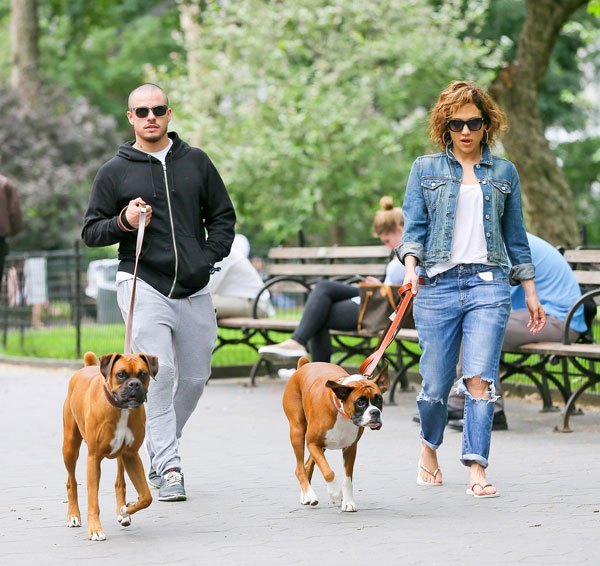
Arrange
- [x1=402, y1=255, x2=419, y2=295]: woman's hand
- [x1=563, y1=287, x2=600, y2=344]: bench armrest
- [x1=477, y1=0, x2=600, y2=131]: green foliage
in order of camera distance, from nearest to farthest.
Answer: [x1=402, y1=255, x2=419, y2=295]: woman's hand < [x1=563, y1=287, x2=600, y2=344]: bench armrest < [x1=477, y1=0, x2=600, y2=131]: green foliage

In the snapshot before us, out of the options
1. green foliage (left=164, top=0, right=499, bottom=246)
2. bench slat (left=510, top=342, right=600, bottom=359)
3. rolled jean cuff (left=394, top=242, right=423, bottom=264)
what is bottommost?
bench slat (left=510, top=342, right=600, bottom=359)

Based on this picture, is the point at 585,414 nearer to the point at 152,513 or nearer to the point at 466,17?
the point at 152,513

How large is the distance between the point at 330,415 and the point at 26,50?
89.5 ft

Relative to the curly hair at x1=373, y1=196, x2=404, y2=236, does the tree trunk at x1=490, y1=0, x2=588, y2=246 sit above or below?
above

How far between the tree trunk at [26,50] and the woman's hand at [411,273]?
2581cm

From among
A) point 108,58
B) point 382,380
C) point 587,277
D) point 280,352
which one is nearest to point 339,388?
point 382,380

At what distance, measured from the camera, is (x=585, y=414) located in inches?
405

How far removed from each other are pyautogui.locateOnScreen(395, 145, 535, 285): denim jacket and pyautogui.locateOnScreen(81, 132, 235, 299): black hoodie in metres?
1.05

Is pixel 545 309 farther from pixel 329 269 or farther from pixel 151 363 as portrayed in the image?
pixel 151 363

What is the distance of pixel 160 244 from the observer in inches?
273

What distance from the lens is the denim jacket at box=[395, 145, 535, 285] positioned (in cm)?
691

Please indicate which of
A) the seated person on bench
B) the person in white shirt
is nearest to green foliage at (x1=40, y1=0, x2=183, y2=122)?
the person in white shirt

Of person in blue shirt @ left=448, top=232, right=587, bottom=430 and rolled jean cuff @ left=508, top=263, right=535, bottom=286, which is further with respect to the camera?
person in blue shirt @ left=448, top=232, right=587, bottom=430

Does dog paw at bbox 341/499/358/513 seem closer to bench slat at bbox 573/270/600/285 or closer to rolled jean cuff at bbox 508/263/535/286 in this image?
rolled jean cuff at bbox 508/263/535/286
